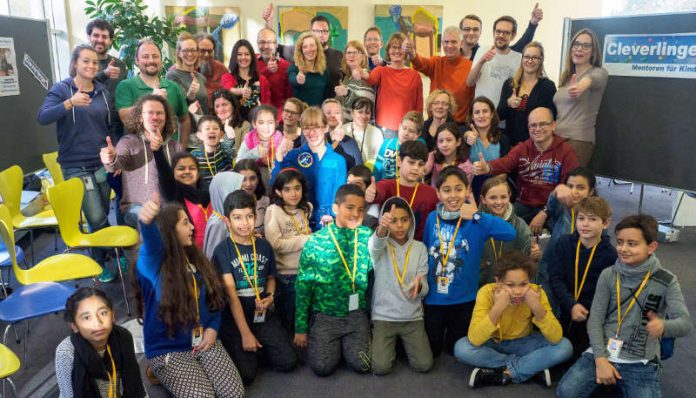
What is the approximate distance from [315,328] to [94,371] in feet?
4.04

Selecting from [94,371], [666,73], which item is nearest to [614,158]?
[666,73]

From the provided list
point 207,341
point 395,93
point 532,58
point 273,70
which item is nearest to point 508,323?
point 207,341

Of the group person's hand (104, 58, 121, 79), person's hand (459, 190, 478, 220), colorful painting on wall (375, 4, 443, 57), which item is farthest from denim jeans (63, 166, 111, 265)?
colorful painting on wall (375, 4, 443, 57)

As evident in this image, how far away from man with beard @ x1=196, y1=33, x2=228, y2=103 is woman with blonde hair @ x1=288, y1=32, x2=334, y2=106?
2.38 feet

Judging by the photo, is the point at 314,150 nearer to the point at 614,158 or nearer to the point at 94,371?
the point at 94,371

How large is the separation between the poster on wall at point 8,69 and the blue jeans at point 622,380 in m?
4.80

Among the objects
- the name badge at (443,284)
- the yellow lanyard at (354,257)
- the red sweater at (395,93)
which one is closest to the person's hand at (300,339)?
the yellow lanyard at (354,257)

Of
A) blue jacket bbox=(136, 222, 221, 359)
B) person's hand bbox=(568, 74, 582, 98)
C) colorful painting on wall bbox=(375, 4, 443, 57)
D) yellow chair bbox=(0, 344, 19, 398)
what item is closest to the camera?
yellow chair bbox=(0, 344, 19, 398)

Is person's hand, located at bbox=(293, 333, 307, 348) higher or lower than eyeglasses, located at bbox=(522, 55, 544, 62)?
lower

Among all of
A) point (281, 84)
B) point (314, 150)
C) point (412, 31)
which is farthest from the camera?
point (412, 31)

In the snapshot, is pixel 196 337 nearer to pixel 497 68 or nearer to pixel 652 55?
pixel 497 68

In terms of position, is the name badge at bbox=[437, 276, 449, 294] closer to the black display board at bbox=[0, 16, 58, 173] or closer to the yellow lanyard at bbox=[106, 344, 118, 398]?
the yellow lanyard at bbox=[106, 344, 118, 398]

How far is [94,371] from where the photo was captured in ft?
7.66

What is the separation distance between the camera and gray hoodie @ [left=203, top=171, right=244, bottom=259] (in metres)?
3.37
